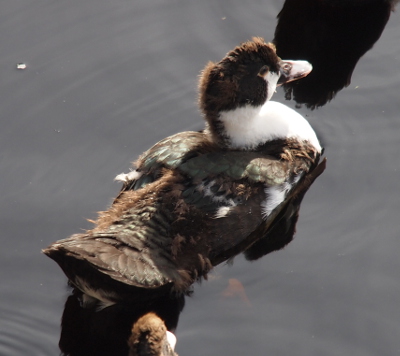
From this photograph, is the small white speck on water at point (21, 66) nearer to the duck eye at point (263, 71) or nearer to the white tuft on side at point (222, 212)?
the duck eye at point (263, 71)

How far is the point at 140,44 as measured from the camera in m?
8.97

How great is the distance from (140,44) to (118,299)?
3471 millimetres

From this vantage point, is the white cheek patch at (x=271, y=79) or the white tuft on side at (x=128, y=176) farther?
the white cheek patch at (x=271, y=79)

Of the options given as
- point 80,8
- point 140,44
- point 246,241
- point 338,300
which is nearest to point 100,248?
point 246,241

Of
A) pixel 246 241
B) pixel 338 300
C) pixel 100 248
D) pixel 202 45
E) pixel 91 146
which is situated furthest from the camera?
pixel 202 45

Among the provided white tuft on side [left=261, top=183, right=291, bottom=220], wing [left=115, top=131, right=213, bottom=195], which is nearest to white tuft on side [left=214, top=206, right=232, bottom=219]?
white tuft on side [left=261, top=183, right=291, bottom=220]

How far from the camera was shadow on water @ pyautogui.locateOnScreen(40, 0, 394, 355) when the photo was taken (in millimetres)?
6590

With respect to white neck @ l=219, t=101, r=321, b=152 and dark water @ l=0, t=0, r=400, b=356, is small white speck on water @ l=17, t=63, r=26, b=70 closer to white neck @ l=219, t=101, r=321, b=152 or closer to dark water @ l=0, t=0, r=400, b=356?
dark water @ l=0, t=0, r=400, b=356

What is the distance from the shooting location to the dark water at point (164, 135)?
6574mm

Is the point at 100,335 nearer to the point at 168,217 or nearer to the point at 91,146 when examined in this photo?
the point at 168,217

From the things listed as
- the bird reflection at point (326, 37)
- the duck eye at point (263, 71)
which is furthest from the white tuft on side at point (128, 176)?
the bird reflection at point (326, 37)

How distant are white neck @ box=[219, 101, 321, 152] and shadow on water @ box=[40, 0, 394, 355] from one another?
45 cm

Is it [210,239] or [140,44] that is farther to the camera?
[140,44]

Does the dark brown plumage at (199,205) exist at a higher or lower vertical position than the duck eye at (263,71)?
lower
